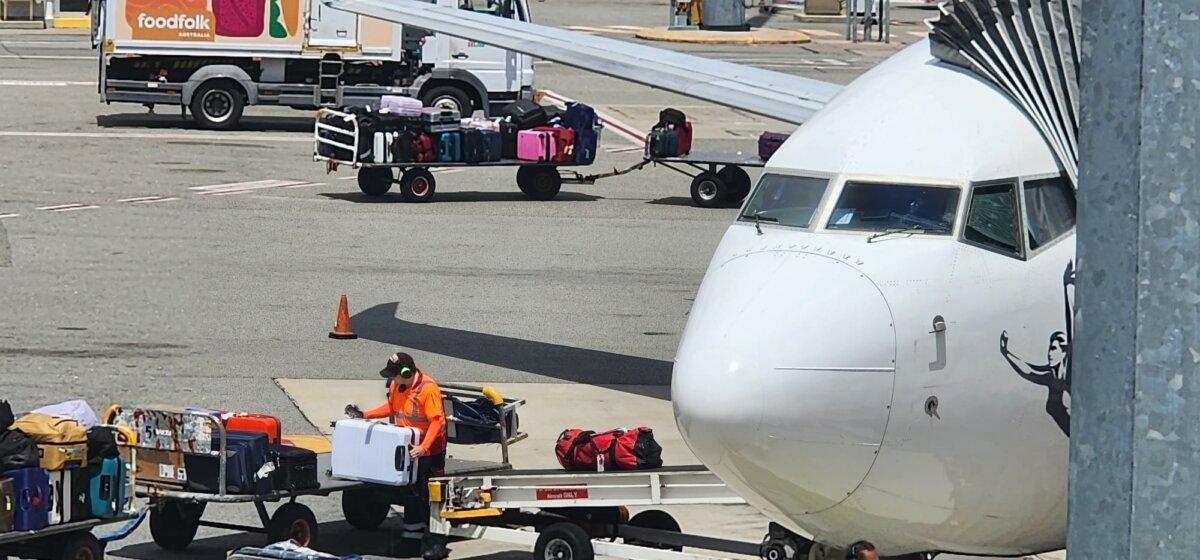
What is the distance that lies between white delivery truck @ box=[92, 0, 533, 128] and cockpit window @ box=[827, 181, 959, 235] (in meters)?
30.1

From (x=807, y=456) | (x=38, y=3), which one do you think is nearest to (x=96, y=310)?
(x=807, y=456)

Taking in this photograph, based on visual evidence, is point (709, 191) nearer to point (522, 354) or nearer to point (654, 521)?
point (522, 354)

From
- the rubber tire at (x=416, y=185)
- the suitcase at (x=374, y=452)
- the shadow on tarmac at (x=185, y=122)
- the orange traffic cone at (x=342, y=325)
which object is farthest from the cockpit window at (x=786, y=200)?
the shadow on tarmac at (x=185, y=122)

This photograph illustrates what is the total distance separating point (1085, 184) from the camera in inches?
105

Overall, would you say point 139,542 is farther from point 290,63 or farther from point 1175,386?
point 290,63

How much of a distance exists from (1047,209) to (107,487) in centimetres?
746

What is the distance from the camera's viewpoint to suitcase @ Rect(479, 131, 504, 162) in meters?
34.0

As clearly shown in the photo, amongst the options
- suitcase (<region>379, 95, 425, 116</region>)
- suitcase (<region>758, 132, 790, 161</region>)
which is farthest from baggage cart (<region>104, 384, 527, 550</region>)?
suitcase (<region>379, 95, 425, 116</region>)

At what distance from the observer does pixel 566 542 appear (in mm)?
13000

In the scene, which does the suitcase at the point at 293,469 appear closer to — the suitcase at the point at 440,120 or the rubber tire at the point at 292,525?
the rubber tire at the point at 292,525

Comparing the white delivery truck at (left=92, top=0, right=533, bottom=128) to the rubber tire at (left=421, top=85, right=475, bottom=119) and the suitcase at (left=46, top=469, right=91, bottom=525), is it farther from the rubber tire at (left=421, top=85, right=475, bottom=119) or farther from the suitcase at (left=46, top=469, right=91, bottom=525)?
the suitcase at (left=46, top=469, right=91, bottom=525)

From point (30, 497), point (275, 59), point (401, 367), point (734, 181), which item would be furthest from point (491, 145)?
point (30, 497)

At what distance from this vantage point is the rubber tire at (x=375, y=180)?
33719 millimetres

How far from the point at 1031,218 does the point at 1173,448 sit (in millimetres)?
8034
